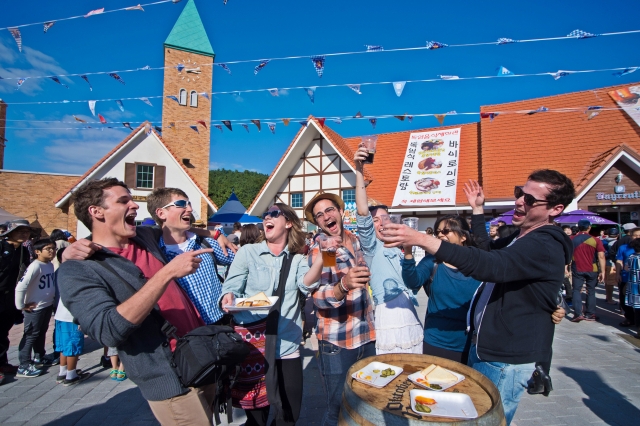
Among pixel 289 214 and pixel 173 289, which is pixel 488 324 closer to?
pixel 289 214

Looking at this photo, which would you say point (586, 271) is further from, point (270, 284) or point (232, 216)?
point (232, 216)

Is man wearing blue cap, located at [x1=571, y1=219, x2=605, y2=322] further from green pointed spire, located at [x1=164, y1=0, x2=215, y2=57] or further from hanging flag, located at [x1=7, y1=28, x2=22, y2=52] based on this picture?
green pointed spire, located at [x1=164, y1=0, x2=215, y2=57]

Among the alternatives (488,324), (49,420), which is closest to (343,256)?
(488,324)

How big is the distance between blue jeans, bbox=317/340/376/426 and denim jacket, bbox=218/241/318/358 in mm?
259

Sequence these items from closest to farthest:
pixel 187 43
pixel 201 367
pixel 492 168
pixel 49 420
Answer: pixel 201 367 < pixel 49 420 < pixel 492 168 < pixel 187 43

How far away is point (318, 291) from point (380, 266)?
0.58m

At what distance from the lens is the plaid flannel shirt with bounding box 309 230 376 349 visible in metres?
2.48

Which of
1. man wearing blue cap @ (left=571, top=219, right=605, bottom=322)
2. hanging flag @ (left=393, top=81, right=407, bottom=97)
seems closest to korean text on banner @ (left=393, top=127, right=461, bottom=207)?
man wearing blue cap @ (left=571, top=219, right=605, bottom=322)

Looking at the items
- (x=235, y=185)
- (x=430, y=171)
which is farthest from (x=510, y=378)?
(x=235, y=185)

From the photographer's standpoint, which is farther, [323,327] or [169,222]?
[169,222]

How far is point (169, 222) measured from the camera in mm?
2859

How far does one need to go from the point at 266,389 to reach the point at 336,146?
14.2 metres

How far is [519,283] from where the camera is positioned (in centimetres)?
201

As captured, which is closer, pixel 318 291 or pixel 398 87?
pixel 318 291
